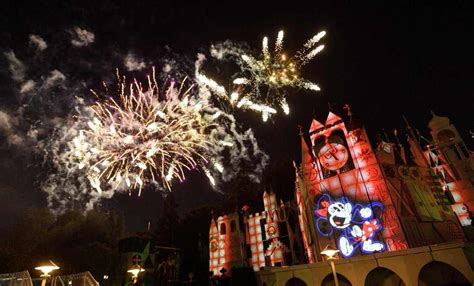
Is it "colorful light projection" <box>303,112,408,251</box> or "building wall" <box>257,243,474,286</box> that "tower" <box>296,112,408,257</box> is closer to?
"colorful light projection" <box>303,112,408,251</box>

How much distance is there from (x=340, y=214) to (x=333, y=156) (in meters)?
5.73

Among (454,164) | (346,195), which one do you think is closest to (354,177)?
(346,195)

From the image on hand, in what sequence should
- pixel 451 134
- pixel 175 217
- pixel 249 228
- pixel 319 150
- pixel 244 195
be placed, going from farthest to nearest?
pixel 175 217 → pixel 244 195 → pixel 249 228 → pixel 451 134 → pixel 319 150

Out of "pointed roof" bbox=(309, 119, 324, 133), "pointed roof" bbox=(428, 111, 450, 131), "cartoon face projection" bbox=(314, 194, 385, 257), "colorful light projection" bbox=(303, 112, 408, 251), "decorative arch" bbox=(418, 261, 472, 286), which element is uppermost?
"pointed roof" bbox=(428, 111, 450, 131)

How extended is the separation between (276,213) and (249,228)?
16.7 ft

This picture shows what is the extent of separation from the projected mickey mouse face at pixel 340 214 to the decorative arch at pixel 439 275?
24.2ft

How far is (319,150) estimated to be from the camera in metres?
29.4

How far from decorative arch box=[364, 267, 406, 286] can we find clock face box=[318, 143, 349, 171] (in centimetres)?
1026

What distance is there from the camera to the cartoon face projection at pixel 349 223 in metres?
23.9

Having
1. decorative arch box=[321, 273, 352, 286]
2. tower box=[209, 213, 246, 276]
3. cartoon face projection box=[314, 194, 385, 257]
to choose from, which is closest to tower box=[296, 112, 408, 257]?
cartoon face projection box=[314, 194, 385, 257]

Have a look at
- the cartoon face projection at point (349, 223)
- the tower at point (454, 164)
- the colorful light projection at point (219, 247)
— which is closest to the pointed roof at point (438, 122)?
the tower at point (454, 164)

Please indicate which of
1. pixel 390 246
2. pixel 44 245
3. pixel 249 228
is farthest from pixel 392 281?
pixel 44 245

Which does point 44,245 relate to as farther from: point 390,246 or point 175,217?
point 390,246

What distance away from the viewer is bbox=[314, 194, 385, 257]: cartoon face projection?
23.9 metres
